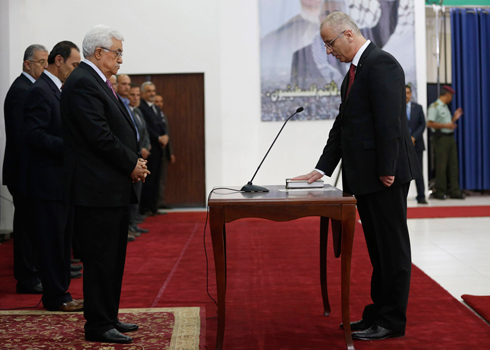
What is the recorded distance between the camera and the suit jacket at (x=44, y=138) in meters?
3.12

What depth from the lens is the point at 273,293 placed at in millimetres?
3496

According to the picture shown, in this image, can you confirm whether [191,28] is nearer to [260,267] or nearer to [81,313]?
[260,267]

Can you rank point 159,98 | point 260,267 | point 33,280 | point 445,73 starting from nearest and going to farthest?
point 33,280, point 260,267, point 159,98, point 445,73

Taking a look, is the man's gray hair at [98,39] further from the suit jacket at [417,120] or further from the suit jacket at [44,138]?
the suit jacket at [417,120]

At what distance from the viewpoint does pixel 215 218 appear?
7.79 feet

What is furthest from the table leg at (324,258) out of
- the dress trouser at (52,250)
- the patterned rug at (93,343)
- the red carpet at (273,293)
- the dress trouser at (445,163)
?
the dress trouser at (445,163)

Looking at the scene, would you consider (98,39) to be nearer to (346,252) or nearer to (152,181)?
(346,252)

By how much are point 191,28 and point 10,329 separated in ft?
19.9

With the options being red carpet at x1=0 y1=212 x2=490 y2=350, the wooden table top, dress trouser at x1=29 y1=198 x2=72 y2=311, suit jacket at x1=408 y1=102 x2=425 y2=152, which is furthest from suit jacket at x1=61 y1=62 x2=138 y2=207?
suit jacket at x1=408 y1=102 x2=425 y2=152

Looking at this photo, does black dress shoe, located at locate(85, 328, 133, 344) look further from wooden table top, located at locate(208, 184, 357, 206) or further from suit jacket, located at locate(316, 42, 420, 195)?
suit jacket, located at locate(316, 42, 420, 195)

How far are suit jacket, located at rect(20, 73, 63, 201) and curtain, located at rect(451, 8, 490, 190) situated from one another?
293 inches

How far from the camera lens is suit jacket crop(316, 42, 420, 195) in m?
2.51

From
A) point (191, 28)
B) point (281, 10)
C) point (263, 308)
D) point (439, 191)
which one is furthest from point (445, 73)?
point (263, 308)

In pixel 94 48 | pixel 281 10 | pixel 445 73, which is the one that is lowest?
pixel 94 48
